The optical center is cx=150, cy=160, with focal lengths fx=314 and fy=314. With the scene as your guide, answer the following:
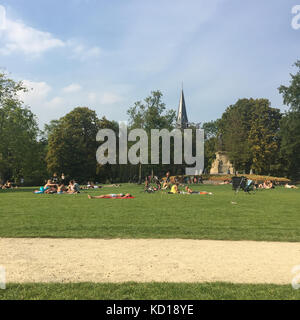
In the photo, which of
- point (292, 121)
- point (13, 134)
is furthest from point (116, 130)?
point (292, 121)

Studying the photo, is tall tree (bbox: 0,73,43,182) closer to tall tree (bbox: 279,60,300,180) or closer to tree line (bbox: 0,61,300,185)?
tree line (bbox: 0,61,300,185)

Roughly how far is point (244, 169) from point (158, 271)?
59.5 metres

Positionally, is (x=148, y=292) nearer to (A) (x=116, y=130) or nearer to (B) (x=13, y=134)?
(B) (x=13, y=134)

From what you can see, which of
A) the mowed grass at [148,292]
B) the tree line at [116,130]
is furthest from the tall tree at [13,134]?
the mowed grass at [148,292]

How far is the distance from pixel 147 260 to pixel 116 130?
57.9 m

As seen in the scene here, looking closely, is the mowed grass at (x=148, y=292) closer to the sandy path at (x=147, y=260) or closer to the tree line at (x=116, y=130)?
the sandy path at (x=147, y=260)

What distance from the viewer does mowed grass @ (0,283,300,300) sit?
3.90 m

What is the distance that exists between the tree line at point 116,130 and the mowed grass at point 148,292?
40641 mm

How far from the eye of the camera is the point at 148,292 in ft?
13.3

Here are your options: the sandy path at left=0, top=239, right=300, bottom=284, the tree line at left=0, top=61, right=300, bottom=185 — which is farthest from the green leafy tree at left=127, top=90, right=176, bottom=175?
the sandy path at left=0, top=239, right=300, bottom=284

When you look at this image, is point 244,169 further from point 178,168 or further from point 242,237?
point 242,237

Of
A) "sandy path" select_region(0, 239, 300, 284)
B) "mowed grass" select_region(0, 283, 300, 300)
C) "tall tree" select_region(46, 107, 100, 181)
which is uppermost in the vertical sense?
"tall tree" select_region(46, 107, 100, 181)

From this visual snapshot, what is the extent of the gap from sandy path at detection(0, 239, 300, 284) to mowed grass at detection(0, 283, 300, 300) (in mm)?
282

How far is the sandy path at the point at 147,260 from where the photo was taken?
477cm
